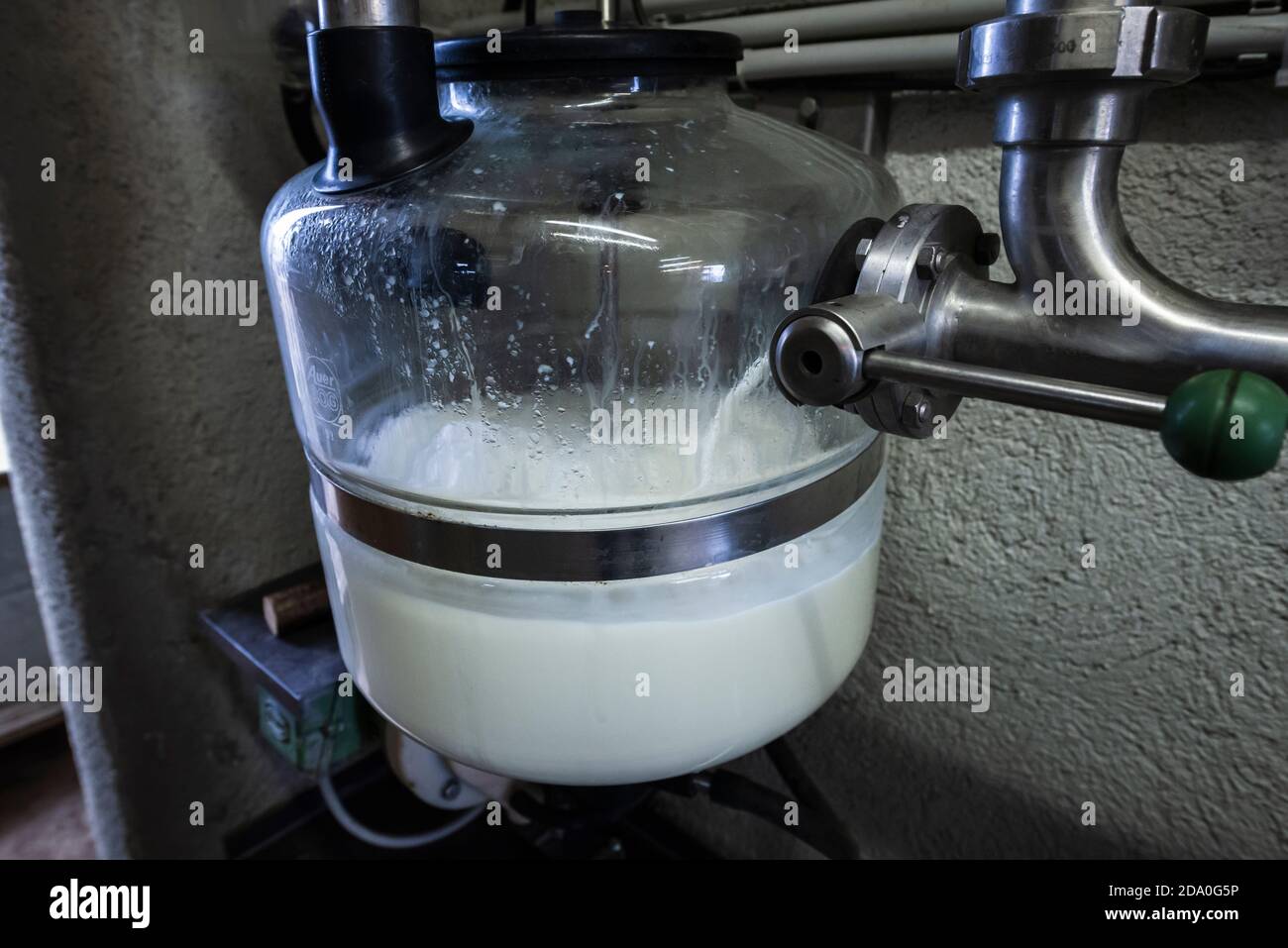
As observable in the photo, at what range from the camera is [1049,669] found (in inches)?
25.9

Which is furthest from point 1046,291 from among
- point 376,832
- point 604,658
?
point 376,832

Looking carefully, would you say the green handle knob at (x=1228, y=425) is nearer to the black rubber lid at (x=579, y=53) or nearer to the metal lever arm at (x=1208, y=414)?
the metal lever arm at (x=1208, y=414)

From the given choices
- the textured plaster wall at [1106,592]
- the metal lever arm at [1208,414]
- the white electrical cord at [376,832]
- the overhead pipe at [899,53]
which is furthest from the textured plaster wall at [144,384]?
the metal lever arm at [1208,414]

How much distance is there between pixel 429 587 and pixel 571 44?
0.89ft

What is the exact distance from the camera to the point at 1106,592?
615 millimetres

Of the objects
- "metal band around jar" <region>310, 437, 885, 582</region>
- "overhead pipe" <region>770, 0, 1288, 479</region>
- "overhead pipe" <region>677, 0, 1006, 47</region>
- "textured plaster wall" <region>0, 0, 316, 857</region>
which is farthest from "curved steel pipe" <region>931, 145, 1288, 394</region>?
"textured plaster wall" <region>0, 0, 316, 857</region>

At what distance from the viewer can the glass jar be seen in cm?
41

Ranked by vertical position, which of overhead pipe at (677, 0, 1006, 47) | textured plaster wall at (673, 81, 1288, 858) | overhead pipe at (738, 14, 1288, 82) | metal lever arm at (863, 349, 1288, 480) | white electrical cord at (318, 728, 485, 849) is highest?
overhead pipe at (677, 0, 1006, 47)

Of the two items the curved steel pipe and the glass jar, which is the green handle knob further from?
the glass jar

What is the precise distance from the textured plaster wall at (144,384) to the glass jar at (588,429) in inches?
11.8

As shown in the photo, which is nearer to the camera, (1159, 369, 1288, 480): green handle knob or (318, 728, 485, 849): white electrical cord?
(1159, 369, 1288, 480): green handle knob

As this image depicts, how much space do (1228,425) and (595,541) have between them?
0.83 feet

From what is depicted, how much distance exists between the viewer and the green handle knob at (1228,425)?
0.83 ft

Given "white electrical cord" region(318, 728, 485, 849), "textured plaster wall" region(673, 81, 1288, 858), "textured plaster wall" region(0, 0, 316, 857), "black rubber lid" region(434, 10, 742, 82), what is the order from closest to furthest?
"black rubber lid" region(434, 10, 742, 82), "textured plaster wall" region(673, 81, 1288, 858), "textured plaster wall" region(0, 0, 316, 857), "white electrical cord" region(318, 728, 485, 849)
